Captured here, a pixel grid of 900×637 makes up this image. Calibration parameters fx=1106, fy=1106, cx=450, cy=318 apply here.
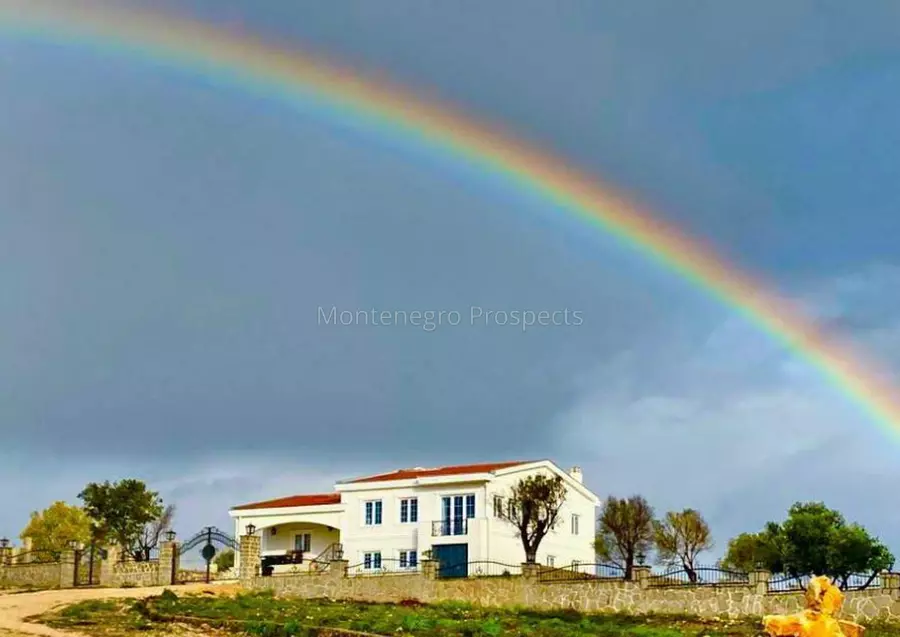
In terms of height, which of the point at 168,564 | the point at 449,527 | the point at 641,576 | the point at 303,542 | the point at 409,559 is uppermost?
the point at 449,527

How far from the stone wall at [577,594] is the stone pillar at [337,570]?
0.41 ft

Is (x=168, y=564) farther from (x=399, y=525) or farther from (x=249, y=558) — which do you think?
(x=399, y=525)

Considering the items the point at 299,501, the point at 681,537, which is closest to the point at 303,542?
the point at 299,501

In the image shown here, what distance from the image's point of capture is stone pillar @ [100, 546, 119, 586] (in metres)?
50.9

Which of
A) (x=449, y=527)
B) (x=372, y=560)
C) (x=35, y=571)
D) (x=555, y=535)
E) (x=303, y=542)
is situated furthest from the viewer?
(x=303, y=542)

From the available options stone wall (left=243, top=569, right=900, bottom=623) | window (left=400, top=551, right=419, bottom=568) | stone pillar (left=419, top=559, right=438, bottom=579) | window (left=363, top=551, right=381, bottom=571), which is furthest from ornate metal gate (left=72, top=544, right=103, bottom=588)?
stone pillar (left=419, top=559, right=438, bottom=579)

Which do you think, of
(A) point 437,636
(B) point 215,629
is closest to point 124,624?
(B) point 215,629

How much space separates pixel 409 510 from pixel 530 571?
1444 cm

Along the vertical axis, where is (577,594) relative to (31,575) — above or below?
below

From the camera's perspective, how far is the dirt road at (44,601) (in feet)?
95.3

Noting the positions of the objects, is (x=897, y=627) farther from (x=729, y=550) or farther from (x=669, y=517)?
(x=729, y=550)

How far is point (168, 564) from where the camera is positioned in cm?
5050

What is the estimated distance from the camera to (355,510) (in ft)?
190

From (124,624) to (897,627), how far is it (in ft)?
74.0
